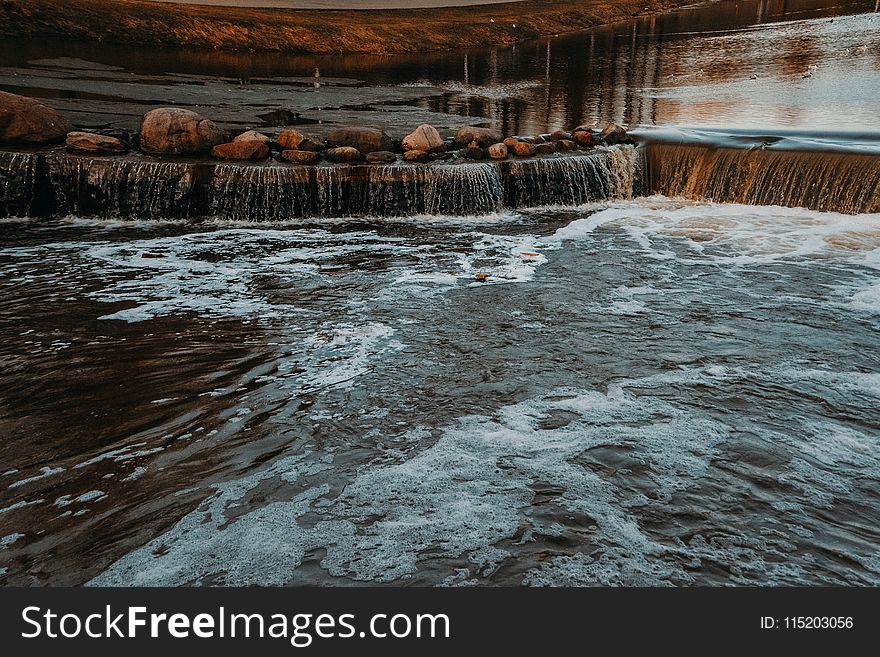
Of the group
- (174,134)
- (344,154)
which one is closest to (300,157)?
(344,154)

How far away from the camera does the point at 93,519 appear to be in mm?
4664

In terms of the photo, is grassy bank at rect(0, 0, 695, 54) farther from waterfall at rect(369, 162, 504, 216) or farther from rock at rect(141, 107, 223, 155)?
waterfall at rect(369, 162, 504, 216)

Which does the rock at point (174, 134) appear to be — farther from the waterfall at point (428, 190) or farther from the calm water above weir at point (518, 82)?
the waterfall at point (428, 190)

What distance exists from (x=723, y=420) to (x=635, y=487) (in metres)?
1.37

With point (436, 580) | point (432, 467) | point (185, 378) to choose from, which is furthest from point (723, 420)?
point (185, 378)

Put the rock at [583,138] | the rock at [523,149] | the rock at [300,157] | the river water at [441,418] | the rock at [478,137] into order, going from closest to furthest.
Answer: the river water at [441,418] < the rock at [300,157] < the rock at [523,149] < the rock at [478,137] < the rock at [583,138]

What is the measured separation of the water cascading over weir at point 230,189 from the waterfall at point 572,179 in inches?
22.2

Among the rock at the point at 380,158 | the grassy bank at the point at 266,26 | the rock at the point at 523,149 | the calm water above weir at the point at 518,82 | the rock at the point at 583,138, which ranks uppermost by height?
the grassy bank at the point at 266,26

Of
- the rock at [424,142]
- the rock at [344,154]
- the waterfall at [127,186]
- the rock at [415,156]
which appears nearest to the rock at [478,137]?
the rock at [424,142]

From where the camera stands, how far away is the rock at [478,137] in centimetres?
1507

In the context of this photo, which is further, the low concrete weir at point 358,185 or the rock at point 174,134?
the rock at point 174,134

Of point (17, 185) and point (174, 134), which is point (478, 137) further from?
point (17, 185)

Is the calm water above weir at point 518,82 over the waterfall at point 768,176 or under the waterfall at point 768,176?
over

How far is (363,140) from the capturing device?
46.9 ft
